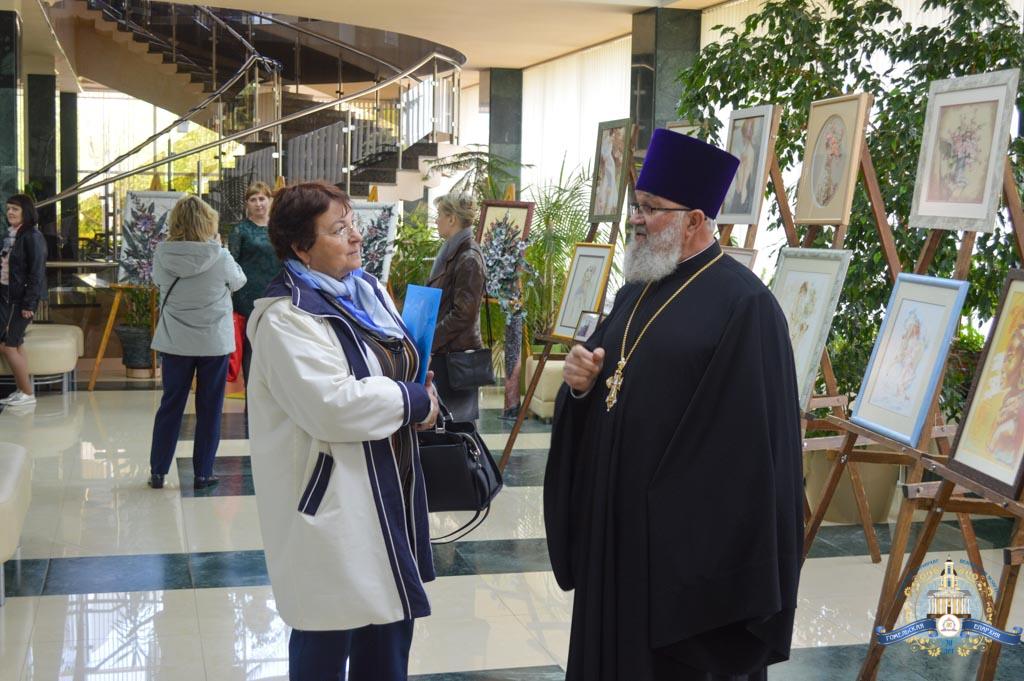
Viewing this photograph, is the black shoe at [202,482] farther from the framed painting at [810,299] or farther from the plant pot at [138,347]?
the plant pot at [138,347]

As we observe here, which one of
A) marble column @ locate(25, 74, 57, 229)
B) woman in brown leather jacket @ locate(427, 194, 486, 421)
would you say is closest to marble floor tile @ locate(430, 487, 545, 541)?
woman in brown leather jacket @ locate(427, 194, 486, 421)

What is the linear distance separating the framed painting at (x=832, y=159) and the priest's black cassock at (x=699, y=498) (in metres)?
1.95

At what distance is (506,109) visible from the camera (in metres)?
14.5

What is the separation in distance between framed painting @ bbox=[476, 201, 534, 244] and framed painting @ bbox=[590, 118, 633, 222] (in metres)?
1.36

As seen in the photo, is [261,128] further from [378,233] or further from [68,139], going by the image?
[378,233]

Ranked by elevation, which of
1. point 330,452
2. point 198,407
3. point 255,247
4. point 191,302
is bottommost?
point 198,407

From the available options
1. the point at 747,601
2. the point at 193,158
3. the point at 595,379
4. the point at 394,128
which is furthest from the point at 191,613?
the point at 394,128

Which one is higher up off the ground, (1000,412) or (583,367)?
(583,367)

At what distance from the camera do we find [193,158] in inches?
438

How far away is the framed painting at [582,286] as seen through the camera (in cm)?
587

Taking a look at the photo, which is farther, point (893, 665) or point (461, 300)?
point (461, 300)

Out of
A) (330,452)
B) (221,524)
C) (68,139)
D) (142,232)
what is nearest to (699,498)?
(330,452)

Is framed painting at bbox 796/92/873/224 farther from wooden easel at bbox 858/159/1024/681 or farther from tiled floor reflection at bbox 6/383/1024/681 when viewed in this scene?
tiled floor reflection at bbox 6/383/1024/681

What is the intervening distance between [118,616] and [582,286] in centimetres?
299
